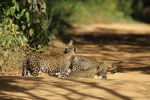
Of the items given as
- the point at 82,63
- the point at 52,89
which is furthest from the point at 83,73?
the point at 52,89

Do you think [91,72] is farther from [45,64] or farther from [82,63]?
[45,64]

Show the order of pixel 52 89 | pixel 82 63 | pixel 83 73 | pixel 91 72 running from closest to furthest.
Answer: pixel 52 89, pixel 83 73, pixel 91 72, pixel 82 63

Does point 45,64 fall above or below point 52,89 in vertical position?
above

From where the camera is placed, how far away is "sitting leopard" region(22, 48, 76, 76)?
28.8 feet

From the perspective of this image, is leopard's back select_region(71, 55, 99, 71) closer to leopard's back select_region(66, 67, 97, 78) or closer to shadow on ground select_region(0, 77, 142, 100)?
leopard's back select_region(66, 67, 97, 78)

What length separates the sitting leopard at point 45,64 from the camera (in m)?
8.78

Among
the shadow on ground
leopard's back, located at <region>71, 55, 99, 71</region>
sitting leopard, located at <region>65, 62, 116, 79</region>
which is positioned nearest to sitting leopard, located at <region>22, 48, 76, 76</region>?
leopard's back, located at <region>71, 55, 99, 71</region>

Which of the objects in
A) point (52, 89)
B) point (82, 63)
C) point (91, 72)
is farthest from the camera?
point (82, 63)

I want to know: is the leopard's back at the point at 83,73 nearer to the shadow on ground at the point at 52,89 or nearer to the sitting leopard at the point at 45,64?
the sitting leopard at the point at 45,64

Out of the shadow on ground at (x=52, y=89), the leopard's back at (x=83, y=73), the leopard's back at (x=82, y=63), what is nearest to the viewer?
the shadow on ground at (x=52, y=89)

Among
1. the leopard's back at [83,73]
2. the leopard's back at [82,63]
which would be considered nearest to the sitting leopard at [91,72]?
the leopard's back at [83,73]

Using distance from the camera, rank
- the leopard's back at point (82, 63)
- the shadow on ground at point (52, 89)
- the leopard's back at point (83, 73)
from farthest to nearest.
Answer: the leopard's back at point (82, 63) → the leopard's back at point (83, 73) → the shadow on ground at point (52, 89)

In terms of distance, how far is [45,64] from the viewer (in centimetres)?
886

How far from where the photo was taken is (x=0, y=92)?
6559 mm
